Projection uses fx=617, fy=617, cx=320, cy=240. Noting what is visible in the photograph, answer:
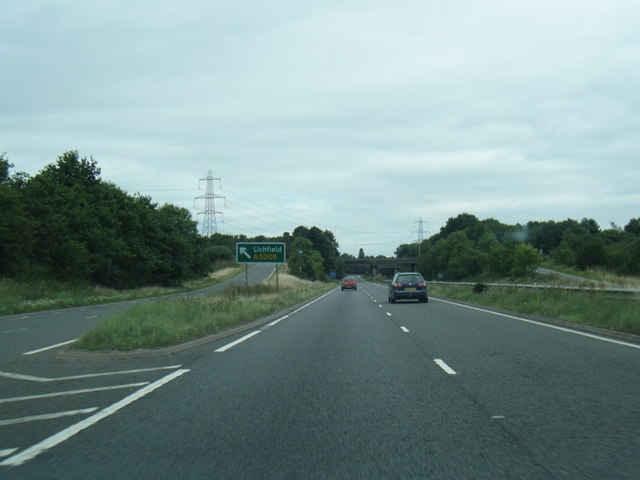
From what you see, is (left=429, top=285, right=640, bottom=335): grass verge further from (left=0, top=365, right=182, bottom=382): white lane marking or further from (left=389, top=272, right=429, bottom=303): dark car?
(left=0, top=365, right=182, bottom=382): white lane marking

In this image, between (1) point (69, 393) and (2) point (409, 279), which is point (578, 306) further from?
(1) point (69, 393)

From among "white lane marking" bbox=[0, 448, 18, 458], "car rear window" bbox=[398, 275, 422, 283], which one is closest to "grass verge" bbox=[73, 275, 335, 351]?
"white lane marking" bbox=[0, 448, 18, 458]

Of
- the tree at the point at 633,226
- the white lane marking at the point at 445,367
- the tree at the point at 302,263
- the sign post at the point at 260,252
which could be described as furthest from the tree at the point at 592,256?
the white lane marking at the point at 445,367

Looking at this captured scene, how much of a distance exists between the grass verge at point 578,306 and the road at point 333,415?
381cm

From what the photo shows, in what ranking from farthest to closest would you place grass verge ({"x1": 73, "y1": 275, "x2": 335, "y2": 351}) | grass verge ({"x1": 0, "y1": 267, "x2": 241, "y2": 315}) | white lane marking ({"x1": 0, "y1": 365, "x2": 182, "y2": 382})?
1. grass verge ({"x1": 0, "y1": 267, "x2": 241, "y2": 315})
2. grass verge ({"x1": 73, "y1": 275, "x2": 335, "y2": 351})
3. white lane marking ({"x1": 0, "y1": 365, "x2": 182, "y2": 382})

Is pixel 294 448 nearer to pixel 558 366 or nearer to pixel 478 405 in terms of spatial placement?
pixel 478 405

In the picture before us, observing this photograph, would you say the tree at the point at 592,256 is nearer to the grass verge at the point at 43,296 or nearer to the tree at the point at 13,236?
the grass verge at the point at 43,296

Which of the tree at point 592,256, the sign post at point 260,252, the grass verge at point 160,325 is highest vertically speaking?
the tree at point 592,256

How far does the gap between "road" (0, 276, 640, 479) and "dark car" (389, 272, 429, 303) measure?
21.8 metres

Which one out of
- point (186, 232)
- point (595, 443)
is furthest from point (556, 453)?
point (186, 232)

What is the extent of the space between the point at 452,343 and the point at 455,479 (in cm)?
951

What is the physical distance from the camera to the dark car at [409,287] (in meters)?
34.7

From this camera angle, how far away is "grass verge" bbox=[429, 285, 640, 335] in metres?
16.0

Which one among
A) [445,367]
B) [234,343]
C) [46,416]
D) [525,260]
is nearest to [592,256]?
[525,260]
